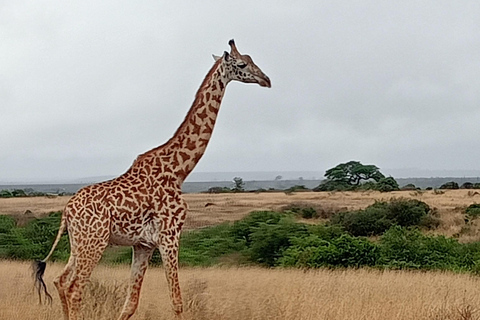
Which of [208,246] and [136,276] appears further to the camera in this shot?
[208,246]

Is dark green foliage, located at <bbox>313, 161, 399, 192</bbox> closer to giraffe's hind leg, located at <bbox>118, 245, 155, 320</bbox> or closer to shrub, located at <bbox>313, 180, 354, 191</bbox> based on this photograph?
shrub, located at <bbox>313, 180, 354, 191</bbox>

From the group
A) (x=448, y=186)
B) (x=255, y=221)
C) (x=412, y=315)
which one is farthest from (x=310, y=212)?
(x=448, y=186)

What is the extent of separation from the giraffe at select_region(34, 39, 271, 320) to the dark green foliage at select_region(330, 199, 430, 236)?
23.1 metres

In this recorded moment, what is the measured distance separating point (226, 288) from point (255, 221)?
11.6m

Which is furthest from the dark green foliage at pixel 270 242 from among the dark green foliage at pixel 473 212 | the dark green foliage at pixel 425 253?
the dark green foliage at pixel 473 212

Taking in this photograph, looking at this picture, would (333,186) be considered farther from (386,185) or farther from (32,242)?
(32,242)

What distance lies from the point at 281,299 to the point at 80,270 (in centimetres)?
370

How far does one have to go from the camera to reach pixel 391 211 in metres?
33.4

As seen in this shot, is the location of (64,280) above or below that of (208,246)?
above

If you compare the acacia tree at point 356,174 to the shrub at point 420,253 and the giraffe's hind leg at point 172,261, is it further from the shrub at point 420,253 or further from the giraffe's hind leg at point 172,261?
the giraffe's hind leg at point 172,261

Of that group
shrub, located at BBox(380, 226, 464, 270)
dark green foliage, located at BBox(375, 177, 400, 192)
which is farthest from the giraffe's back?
dark green foliage, located at BBox(375, 177, 400, 192)

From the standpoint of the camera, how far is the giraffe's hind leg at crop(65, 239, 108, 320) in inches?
263

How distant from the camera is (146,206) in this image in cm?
681

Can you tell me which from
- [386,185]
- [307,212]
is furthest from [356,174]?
[307,212]
